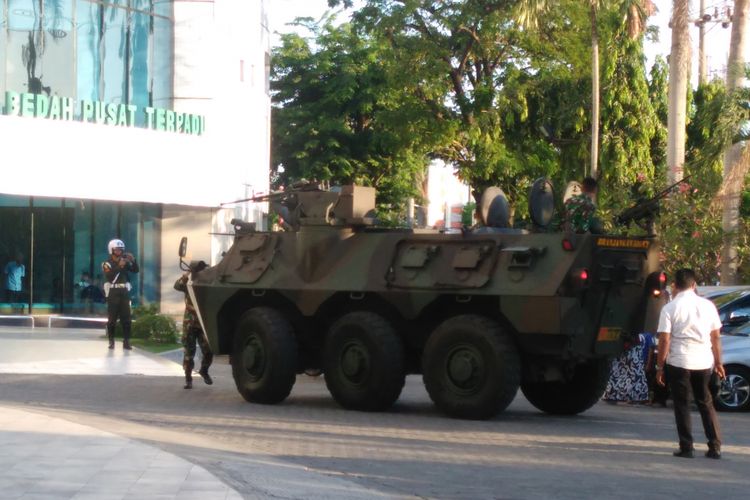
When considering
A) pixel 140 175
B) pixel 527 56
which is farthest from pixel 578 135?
pixel 140 175

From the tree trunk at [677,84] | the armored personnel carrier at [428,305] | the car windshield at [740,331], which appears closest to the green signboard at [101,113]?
the tree trunk at [677,84]

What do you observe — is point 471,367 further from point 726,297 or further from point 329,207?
point 726,297

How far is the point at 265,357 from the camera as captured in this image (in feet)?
52.1

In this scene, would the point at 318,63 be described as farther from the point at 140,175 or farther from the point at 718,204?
the point at 718,204

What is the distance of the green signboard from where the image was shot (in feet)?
101

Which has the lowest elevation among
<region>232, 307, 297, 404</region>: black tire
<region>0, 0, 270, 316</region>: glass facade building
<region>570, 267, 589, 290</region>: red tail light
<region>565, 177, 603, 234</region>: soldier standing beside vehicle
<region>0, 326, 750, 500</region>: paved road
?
<region>0, 326, 750, 500</region>: paved road

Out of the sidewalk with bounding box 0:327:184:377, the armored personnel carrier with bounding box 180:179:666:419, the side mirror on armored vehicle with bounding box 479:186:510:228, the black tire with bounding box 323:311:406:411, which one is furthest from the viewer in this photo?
the sidewalk with bounding box 0:327:184:377

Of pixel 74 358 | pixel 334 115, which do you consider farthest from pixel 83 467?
pixel 334 115

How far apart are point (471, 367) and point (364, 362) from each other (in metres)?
1.43

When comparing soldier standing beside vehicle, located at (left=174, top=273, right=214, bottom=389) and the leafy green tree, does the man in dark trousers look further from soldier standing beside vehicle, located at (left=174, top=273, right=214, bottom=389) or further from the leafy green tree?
the leafy green tree

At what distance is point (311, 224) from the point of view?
16.1 meters

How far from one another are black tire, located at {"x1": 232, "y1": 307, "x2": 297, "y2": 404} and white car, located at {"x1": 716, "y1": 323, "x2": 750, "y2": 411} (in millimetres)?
5221

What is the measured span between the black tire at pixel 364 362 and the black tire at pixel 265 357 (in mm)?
557

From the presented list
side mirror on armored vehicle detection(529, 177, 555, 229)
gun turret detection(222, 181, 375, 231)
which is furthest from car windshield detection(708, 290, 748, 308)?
gun turret detection(222, 181, 375, 231)
